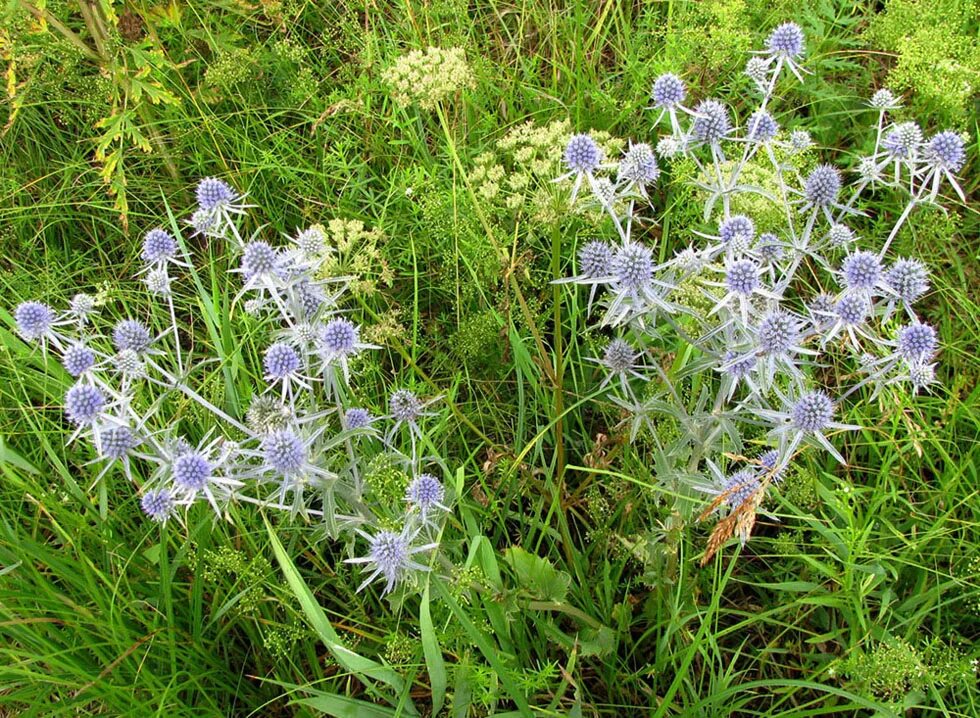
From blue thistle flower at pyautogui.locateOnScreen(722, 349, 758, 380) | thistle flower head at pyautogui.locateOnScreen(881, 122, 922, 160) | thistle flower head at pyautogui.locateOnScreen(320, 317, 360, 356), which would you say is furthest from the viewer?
thistle flower head at pyautogui.locateOnScreen(881, 122, 922, 160)

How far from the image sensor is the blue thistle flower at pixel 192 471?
6.88 feet

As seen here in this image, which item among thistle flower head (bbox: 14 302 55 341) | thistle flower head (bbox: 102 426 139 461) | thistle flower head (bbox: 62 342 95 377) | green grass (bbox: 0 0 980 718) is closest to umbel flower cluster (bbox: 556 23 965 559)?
green grass (bbox: 0 0 980 718)

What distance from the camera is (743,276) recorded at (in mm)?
2139

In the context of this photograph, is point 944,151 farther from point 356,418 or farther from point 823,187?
point 356,418

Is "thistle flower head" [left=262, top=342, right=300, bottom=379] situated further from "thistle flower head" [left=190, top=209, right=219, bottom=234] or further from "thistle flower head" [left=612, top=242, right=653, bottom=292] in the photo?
"thistle flower head" [left=612, top=242, right=653, bottom=292]

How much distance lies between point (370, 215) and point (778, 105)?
2.12 m

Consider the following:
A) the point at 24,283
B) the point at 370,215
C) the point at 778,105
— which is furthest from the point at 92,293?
the point at 778,105

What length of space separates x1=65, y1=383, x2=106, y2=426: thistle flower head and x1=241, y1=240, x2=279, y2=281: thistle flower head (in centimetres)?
50

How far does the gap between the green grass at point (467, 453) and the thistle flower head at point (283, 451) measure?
301 mm

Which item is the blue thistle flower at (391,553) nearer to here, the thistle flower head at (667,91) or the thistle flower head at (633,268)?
the thistle flower head at (633,268)

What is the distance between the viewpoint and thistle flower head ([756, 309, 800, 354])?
82.8 inches

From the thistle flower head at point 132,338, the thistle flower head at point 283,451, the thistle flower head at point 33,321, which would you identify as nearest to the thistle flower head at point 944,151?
the thistle flower head at point 283,451

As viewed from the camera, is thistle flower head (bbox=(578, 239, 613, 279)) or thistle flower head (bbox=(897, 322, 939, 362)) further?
thistle flower head (bbox=(578, 239, 613, 279))

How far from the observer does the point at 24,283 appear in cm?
380
